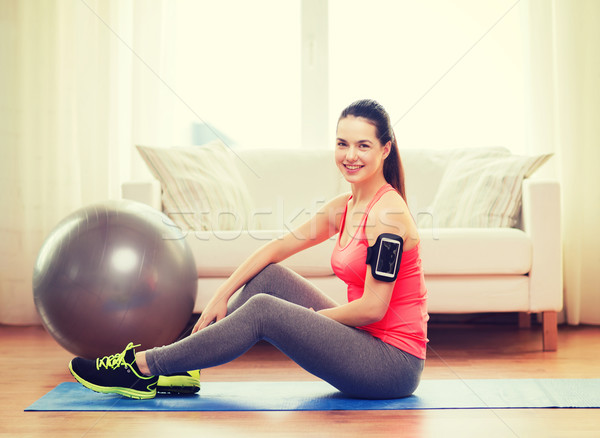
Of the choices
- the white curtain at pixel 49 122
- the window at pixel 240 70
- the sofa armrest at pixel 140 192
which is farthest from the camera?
the window at pixel 240 70

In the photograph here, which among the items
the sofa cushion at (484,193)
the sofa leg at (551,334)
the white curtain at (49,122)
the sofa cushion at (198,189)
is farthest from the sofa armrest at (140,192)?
the sofa leg at (551,334)

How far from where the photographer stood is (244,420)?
4.83ft

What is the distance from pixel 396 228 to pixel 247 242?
0.99 m

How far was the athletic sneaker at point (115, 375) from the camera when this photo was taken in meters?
1.55

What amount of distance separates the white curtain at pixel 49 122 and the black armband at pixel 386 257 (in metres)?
2.12

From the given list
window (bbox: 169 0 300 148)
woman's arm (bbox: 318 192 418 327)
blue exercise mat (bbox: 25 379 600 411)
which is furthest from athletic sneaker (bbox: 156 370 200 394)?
window (bbox: 169 0 300 148)

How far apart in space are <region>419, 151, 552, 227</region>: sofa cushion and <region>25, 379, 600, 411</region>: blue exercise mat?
0.92 meters

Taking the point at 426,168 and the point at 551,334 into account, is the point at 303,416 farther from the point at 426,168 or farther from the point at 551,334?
the point at 426,168

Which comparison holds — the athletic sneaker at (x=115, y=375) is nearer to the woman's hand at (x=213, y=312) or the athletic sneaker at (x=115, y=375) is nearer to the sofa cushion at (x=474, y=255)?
the woman's hand at (x=213, y=312)

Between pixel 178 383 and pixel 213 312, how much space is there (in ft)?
0.74

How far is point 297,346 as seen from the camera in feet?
4.84

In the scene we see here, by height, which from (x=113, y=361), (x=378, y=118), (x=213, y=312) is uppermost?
(x=378, y=118)

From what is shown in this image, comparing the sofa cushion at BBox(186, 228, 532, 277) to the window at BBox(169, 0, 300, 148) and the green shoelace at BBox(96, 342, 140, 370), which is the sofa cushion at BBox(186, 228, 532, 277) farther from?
the window at BBox(169, 0, 300, 148)

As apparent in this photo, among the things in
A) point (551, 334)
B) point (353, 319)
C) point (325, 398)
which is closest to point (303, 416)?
point (325, 398)
